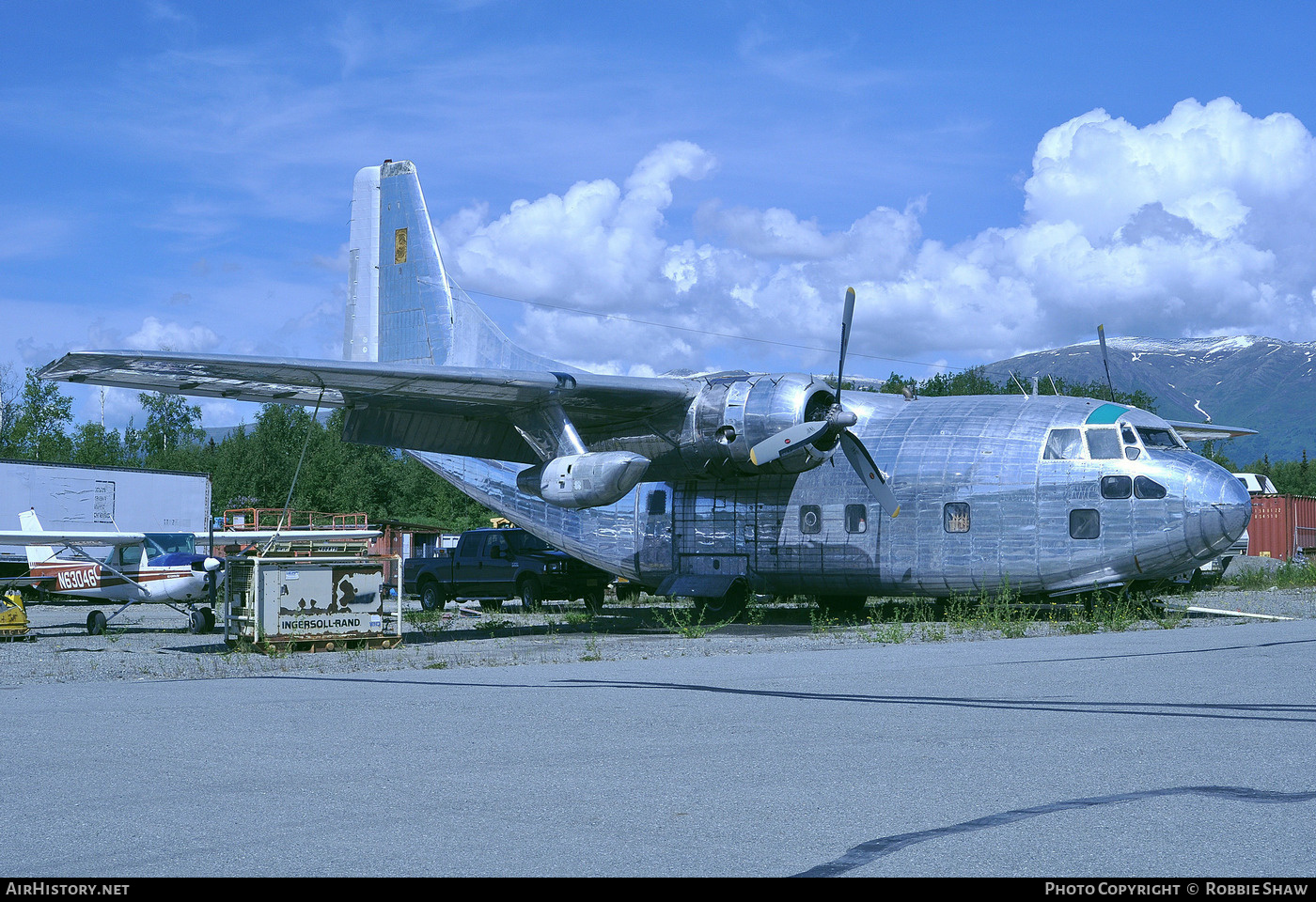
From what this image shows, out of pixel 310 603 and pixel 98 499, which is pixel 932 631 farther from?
pixel 98 499

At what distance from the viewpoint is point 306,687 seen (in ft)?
35.7

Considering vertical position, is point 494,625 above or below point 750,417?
below

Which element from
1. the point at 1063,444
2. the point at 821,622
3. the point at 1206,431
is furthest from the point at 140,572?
the point at 1206,431

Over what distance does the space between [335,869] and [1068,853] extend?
285 cm

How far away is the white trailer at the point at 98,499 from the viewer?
32625 mm

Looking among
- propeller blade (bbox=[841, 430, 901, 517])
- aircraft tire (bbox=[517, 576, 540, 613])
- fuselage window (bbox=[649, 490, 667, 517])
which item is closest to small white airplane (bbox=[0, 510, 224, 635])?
aircraft tire (bbox=[517, 576, 540, 613])

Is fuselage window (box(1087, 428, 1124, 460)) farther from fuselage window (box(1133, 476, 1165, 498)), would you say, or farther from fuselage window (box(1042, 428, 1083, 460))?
fuselage window (box(1133, 476, 1165, 498))

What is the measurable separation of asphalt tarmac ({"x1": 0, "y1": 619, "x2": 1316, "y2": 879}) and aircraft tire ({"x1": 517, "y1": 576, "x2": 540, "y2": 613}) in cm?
1508

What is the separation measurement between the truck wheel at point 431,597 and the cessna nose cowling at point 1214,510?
1765 centimetres

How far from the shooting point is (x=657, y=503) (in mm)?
21391

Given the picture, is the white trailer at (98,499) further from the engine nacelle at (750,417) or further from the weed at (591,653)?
the weed at (591,653)

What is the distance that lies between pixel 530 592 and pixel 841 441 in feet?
34.4

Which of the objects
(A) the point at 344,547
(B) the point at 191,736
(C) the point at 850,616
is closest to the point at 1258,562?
(C) the point at 850,616

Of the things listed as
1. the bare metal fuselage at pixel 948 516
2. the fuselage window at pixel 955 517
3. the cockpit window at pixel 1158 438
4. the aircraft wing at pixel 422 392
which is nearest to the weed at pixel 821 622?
the bare metal fuselage at pixel 948 516
